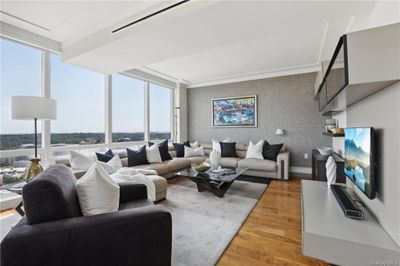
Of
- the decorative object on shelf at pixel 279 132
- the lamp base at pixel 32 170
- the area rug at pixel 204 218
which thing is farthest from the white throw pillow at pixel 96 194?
the decorative object on shelf at pixel 279 132

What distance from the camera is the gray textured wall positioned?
15.0ft

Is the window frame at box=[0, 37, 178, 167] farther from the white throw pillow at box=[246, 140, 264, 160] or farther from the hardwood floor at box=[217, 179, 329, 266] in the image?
the hardwood floor at box=[217, 179, 329, 266]

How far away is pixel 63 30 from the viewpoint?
293 centimetres

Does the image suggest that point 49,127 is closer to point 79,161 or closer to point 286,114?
point 79,161

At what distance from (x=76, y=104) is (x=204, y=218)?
3.38 m

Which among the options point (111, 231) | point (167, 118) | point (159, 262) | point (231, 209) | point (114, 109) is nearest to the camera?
point (111, 231)

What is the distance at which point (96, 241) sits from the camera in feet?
3.60

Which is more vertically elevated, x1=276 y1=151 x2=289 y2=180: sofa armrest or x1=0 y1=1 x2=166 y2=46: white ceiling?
x1=0 y1=1 x2=166 y2=46: white ceiling

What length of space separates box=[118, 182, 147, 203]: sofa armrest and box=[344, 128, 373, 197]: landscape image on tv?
6.84 feet

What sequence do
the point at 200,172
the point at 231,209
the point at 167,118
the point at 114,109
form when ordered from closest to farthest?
the point at 231,209 < the point at 200,172 < the point at 114,109 < the point at 167,118

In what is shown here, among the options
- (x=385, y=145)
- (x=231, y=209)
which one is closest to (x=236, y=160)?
(x=231, y=209)

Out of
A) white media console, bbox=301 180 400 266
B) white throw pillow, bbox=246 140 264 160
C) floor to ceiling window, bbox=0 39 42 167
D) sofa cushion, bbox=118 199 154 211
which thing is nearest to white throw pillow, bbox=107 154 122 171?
floor to ceiling window, bbox=0 39 42 167

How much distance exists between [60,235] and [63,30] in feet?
10.6

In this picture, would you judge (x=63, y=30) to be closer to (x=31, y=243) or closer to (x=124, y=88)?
(x=124, y=88)
